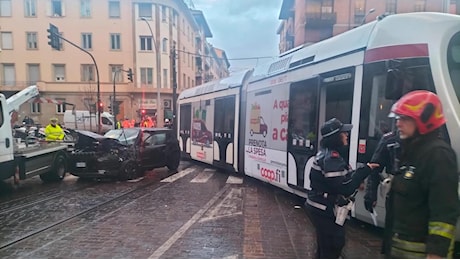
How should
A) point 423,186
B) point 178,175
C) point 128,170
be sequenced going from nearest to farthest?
point 423,186 < point 128,170 < point 178,175

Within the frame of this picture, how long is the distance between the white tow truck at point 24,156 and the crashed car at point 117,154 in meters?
0.44

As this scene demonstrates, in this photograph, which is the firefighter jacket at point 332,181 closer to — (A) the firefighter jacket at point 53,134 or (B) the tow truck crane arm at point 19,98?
(B) the tow truck crane arm at point 19,98

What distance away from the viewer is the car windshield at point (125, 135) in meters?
11.3

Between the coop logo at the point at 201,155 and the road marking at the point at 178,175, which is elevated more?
the coop logo at the point at 201,155

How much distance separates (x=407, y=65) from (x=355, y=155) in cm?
146

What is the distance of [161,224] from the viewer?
6.01 m

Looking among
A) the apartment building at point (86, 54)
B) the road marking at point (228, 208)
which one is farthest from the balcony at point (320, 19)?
the road marking at point (228, 208)

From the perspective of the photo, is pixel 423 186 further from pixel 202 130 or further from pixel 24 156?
pixel 202 130

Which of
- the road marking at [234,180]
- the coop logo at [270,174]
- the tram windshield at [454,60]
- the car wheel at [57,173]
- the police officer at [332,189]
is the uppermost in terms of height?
the tram windshield at [454,60]

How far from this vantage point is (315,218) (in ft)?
10.8

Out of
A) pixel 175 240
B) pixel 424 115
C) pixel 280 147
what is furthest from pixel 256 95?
pixel 424 115

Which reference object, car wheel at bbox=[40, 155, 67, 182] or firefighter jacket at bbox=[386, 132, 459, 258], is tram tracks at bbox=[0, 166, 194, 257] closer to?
car wheel at bbox=[40, 155, 67, 182]

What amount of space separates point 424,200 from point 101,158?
9625 mm

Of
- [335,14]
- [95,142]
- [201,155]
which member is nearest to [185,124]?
[201,155]
